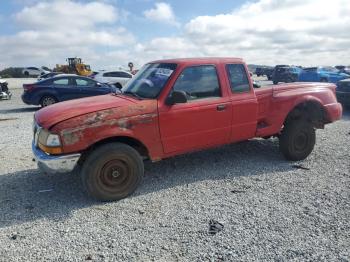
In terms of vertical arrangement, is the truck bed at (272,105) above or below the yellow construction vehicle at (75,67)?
below

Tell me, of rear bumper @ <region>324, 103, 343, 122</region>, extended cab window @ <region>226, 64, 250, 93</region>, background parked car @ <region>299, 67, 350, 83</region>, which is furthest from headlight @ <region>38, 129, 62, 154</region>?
background parked car @ <region>299, 67, 350, 83</region>

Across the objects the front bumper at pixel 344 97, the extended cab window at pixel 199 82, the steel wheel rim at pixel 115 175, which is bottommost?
the steel wheel rim at pixel 115 175

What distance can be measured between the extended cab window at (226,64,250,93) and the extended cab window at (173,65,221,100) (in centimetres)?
29

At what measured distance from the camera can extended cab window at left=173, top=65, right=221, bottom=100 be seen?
16.4 feet

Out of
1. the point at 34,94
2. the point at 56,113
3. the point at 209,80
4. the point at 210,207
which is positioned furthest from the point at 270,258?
the point at 34,94

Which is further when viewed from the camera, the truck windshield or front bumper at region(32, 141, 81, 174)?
the truck windshield

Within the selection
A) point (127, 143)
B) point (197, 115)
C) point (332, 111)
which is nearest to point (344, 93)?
point (332, 111)

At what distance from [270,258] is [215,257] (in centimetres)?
53

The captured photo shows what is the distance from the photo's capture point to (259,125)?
583 centimetres

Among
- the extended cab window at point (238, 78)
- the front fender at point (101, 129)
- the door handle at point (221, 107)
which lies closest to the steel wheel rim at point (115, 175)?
the front fender at point (101, 129)

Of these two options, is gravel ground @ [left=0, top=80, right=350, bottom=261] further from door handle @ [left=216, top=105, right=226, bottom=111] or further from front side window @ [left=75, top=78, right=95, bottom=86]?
front side window @ [left=75, top=78, right=95, bottom=86]

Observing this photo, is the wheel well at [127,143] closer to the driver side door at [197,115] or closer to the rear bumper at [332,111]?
the driver side door at [197,115]

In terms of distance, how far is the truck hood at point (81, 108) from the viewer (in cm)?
438

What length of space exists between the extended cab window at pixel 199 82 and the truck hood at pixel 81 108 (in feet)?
2.00
